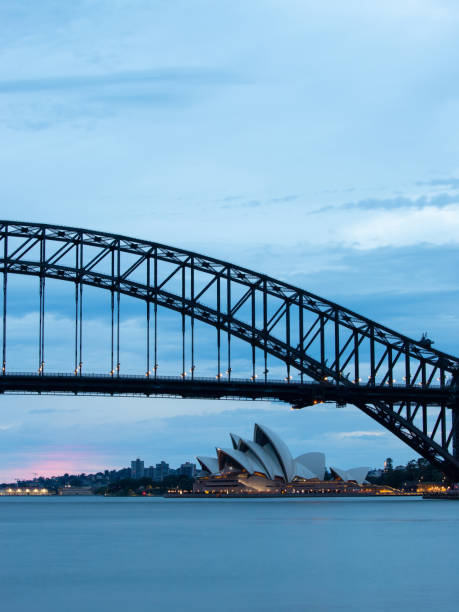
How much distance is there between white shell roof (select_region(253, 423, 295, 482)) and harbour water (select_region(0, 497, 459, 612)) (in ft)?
296

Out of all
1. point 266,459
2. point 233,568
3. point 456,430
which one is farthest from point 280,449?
point 233,568

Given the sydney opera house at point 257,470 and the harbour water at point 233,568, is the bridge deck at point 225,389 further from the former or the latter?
the sydney opera house at point 257,470

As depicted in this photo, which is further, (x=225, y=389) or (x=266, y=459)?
(x=266, y=459)

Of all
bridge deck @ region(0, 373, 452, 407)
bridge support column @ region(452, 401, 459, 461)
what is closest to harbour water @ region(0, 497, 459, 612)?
bridge deck @ region(0, 373, 452, 407)

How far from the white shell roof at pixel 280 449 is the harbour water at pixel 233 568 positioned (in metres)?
90.2

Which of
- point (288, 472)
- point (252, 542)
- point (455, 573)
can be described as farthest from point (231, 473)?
point (455, 573)

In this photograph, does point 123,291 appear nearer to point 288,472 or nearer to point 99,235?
point 99,235

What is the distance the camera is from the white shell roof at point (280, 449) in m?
149

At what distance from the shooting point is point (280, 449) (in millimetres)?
151375

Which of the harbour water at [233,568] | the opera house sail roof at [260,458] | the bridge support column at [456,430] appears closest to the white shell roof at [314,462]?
the opera house sail roof at [260,458]

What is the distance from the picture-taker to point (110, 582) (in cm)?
3189

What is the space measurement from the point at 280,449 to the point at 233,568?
116 meters

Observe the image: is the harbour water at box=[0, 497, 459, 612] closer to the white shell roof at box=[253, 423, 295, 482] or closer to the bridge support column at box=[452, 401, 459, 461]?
the bridge support column at box=[452, 401, 459, 461]

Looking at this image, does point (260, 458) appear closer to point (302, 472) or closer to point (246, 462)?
point (246, 462)
